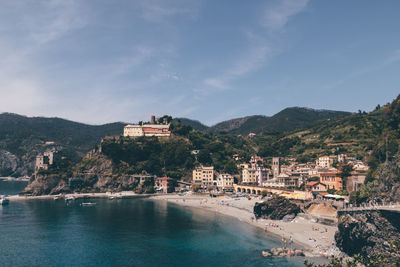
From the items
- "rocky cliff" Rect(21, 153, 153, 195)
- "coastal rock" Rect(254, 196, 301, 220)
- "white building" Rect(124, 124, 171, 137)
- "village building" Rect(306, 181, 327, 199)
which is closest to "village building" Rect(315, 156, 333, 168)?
"village building" Rect(306, 181, 327, 199)

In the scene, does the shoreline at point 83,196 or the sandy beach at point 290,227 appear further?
the shoreline at point 83,196

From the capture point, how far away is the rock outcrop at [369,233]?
37.9m

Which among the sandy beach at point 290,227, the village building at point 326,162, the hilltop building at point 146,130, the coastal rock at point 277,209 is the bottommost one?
the sandy beach at point 290,227

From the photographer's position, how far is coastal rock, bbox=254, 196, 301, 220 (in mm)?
72062

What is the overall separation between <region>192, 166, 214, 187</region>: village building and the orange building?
177 ft

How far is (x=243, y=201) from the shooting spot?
9850cm

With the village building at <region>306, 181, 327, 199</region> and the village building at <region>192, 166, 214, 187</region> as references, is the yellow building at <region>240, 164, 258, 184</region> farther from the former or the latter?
the village building at <region>306, 181, 327, 199</region>

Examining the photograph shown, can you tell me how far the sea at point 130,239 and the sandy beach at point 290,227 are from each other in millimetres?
3292

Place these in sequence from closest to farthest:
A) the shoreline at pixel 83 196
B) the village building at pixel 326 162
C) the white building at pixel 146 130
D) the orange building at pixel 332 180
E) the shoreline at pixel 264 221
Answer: the shoreline at pixel 264 221
the orange building at pixel 332 180
the village building at pixel 326 162
the shoreline at pixel 83 196
the white building at pixel 146 130

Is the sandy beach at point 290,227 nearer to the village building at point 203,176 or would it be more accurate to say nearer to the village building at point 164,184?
the village building at point 203,176

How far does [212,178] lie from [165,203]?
1176 inches

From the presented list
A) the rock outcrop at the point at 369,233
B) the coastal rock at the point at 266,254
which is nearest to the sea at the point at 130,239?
the coastal rock at the point at 266,254

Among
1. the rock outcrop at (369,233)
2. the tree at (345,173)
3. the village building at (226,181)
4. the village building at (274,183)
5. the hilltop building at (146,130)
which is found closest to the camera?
the rock outcrop at (369,233)

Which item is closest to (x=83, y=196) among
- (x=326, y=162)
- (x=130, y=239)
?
(x=130, y=239)
